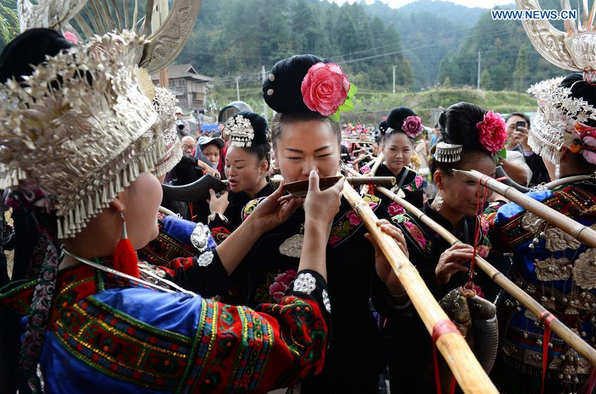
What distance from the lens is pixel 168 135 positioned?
6.89ft

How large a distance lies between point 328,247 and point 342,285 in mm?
202

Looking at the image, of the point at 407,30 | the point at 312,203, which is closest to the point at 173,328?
the point at 312,203

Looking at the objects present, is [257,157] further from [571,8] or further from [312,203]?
[571,8]

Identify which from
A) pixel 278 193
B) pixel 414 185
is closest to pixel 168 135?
pixel 278 193

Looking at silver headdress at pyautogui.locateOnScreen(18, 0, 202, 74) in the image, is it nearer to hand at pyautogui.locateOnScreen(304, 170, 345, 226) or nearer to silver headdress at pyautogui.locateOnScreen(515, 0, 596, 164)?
hand at pyautogui.locateOnScreen(304, 170, 345, 226)

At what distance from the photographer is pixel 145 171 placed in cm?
133

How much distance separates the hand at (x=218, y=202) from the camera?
3557 mm

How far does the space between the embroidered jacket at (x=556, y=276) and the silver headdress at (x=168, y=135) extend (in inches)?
75.9

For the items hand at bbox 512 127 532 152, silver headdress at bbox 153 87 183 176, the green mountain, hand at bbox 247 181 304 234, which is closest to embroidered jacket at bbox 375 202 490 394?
hand at bbox 247 181 304 234

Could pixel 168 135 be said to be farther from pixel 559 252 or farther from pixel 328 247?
pixel 559 252

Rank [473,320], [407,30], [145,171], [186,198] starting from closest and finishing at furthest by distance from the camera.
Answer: [145,171]
[473,320]
[186,198]
[407,30]

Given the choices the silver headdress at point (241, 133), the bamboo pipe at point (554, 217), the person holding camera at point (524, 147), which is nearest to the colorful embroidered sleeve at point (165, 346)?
the bamboo pipe at point (554, 217)

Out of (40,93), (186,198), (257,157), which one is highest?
(40,93)

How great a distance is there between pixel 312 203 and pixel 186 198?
82.9 inches
